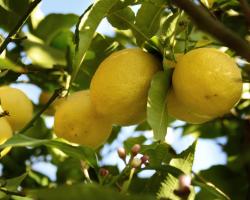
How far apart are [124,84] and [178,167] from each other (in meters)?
0.25

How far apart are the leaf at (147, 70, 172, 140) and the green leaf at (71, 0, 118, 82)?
0.61 feet

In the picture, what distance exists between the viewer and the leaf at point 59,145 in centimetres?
115

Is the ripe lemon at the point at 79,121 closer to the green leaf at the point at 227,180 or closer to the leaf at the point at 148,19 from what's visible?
the leaf at the point at 148,19

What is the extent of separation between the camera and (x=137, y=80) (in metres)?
1.47

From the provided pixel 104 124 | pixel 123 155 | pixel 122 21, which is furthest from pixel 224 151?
pixel 123 155

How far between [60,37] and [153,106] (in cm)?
106

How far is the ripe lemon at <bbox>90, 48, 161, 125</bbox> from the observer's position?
1.46 metres

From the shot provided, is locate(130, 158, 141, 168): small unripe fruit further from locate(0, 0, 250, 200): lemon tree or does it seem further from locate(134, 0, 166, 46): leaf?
locate(134, 0, 166, 46): leaf

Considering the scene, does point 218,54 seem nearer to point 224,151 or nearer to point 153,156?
point 153,156

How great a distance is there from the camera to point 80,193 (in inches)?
28.5

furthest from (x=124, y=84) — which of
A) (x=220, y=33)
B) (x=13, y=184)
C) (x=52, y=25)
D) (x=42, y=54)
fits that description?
(x=52, y=25)

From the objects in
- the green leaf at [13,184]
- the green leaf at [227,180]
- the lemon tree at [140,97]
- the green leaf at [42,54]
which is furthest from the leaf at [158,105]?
the green leaf at [42,54]

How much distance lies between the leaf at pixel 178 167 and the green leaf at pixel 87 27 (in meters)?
0.34

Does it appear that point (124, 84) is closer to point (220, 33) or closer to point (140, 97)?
point (140, 97)
